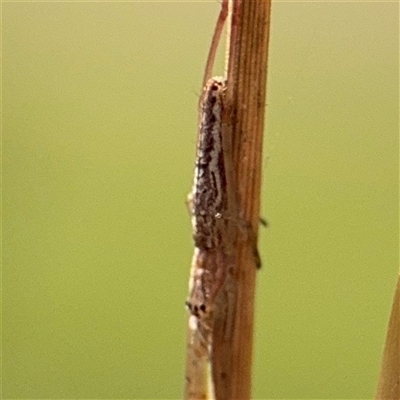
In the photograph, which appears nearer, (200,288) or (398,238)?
(200,288)

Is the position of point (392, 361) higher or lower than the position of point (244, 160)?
lower

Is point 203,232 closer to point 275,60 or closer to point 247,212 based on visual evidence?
point 247,212

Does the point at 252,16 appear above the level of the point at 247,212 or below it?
above

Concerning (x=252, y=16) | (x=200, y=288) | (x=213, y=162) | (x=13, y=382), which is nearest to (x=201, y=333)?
(x=200, y=288)
